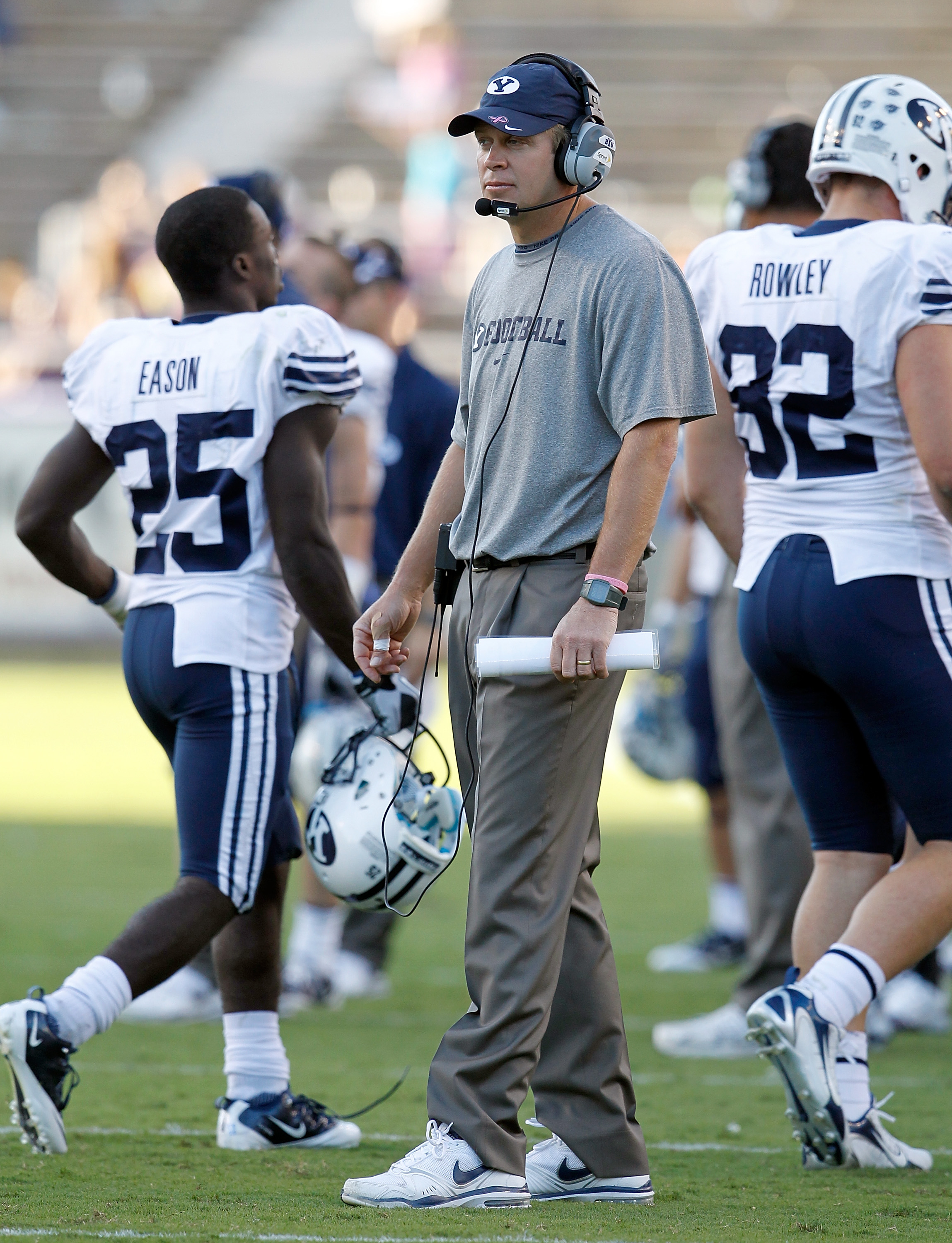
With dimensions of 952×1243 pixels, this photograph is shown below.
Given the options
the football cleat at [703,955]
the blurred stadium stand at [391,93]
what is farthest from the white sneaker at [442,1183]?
the blurred stadium stand at [391,93]

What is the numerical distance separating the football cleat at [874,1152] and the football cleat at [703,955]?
8.18ft

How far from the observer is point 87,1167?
3117 millimetres

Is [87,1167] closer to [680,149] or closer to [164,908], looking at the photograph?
[164,908]

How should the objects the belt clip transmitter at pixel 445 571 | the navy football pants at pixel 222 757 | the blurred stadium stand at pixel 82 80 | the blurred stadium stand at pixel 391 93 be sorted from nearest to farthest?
the belt clip transmitter at pixel 445 571 → the navy football pants at pixel 222 757 → the blurred stadium stand at pixel 391 93 → the blurred stadium stand at pixel 82 80

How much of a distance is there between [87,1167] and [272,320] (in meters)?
1.58

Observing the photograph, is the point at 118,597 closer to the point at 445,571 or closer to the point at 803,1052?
the point at 445,571

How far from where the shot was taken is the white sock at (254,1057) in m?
3.44

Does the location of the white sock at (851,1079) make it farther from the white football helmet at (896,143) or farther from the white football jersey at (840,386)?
the white football helmet at (896,143)

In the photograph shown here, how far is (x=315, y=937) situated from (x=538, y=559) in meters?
2.66

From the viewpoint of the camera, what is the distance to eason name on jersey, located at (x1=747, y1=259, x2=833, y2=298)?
10.7ft

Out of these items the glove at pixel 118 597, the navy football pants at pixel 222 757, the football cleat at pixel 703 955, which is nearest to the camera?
the navy football pants at pixel 222 757

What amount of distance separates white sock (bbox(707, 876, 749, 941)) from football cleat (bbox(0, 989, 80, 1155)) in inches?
123

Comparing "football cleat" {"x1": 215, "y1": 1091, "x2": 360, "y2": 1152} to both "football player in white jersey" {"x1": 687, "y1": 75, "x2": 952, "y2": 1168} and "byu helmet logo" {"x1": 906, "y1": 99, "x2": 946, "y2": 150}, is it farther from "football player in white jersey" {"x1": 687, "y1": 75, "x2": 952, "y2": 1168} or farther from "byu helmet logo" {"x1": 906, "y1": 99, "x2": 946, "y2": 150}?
"byu helmet logo" {"x1": 906, "y1": 99, "x2": 946, "y2": 150}

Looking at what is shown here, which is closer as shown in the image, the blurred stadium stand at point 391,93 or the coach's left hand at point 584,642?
the coach's left hand at point 584,642
